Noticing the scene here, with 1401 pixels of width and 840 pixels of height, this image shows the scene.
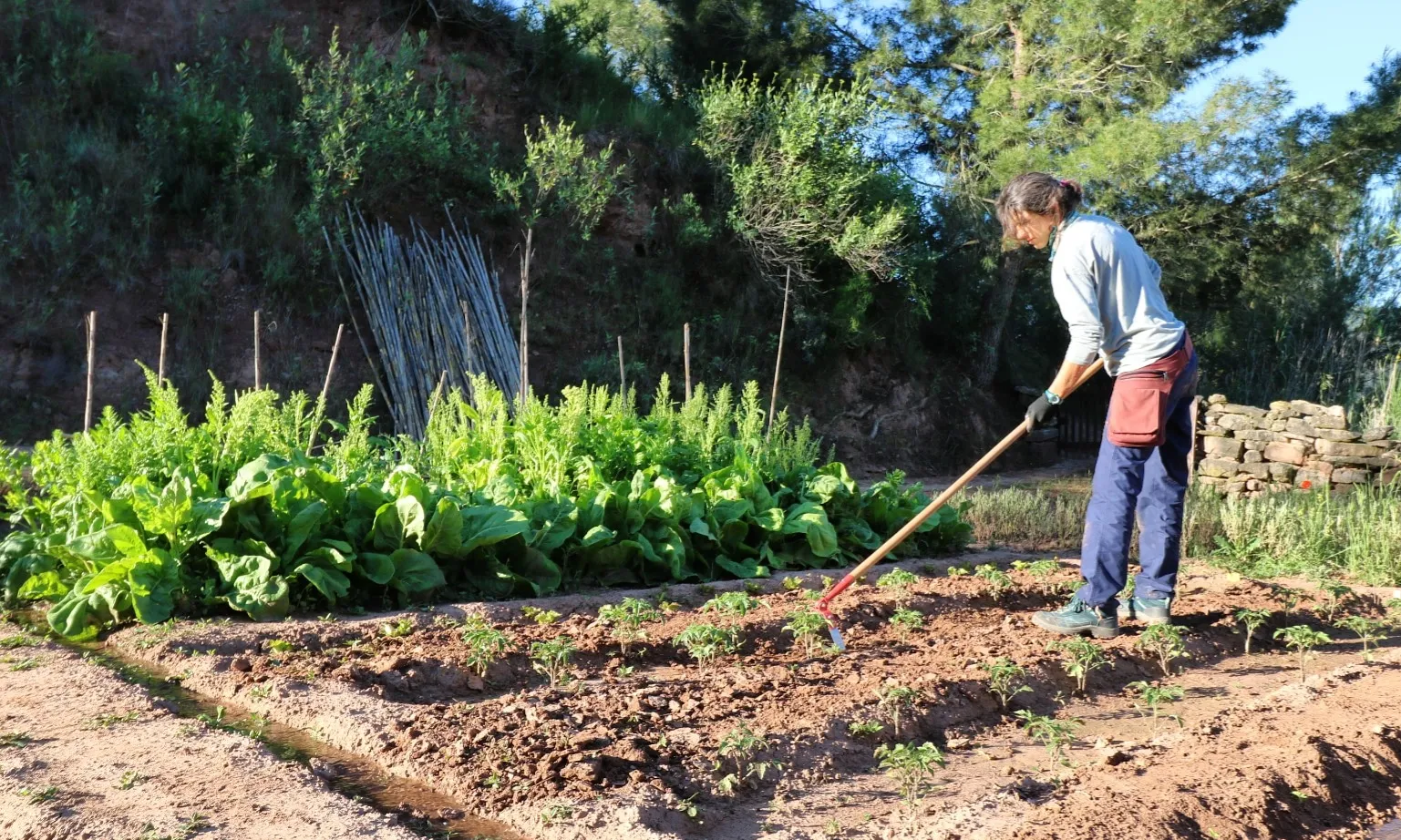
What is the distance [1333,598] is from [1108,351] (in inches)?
74.9

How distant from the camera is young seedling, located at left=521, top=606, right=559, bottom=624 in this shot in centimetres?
407

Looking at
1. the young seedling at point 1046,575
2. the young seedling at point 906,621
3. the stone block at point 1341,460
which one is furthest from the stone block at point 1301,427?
the young seedling at point 906,621

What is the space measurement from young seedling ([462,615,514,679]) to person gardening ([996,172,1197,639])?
2024 millimetres

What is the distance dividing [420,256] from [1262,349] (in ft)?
44.9

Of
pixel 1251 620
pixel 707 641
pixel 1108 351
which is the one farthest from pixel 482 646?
pixel 1251 620

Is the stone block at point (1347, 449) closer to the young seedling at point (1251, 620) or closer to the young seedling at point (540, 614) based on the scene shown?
the young seedling at point (1251, 620)

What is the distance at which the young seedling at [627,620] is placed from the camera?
375 centimetres

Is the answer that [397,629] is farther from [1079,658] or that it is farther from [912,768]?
[1079,658]

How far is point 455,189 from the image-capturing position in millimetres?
12180

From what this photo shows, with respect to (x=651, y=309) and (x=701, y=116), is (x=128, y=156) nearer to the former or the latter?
(x=651, y=309)

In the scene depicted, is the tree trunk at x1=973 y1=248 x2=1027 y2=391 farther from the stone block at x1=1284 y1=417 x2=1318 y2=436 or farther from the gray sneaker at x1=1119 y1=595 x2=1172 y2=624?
the gray sneaker at x1=1119 y1=595 x2=1172 y2=624

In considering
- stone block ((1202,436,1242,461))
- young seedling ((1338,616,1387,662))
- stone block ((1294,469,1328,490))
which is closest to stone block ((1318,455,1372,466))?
stone block ((1294,469,1328,490))

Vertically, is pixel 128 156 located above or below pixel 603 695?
above

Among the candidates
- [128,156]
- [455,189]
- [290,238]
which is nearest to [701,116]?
[455,189]
